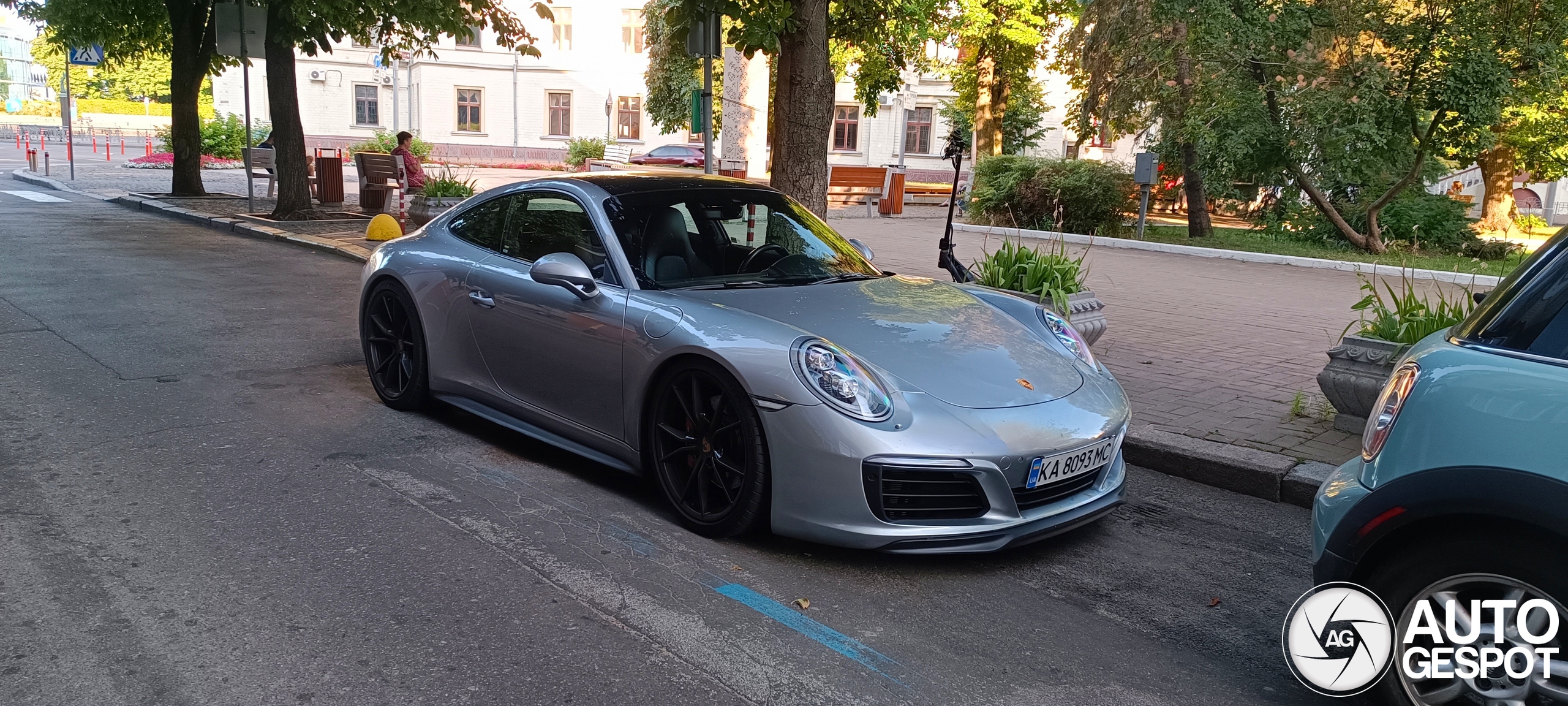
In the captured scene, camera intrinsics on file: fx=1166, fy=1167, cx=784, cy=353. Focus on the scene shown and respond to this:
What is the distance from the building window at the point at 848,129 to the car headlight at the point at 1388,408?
4978 cm

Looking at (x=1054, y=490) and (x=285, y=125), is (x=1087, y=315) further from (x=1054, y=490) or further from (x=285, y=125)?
(x=285, y=125)

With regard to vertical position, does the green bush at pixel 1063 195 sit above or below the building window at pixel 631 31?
below

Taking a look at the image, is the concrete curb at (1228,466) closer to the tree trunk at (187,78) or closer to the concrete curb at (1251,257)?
the concrete curb at (1251,257)

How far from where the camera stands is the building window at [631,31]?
51250 millimetres

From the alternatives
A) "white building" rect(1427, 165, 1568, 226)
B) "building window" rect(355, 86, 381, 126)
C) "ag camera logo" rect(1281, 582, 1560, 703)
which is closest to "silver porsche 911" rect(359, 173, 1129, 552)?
"ag camera logo" rect(1281, 582, 1560, 703)

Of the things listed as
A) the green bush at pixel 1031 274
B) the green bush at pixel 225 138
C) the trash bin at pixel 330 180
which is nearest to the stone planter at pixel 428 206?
the trash bin at pixel 330 180

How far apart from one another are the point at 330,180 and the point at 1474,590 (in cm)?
1898

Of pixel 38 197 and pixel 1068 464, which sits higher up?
pixel 1068 464

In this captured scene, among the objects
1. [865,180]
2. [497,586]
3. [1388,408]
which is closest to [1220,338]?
[1388,408]

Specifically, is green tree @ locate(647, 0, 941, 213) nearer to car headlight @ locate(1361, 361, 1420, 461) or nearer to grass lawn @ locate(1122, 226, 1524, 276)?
car headlight @ locate(1361, 361, 1420, 461)

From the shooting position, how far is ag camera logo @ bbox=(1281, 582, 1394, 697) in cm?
294

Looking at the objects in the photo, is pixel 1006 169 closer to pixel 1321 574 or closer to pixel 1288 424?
pixel 1288 424

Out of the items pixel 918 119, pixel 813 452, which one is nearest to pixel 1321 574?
pixel 813 452

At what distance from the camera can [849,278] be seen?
209 inches
